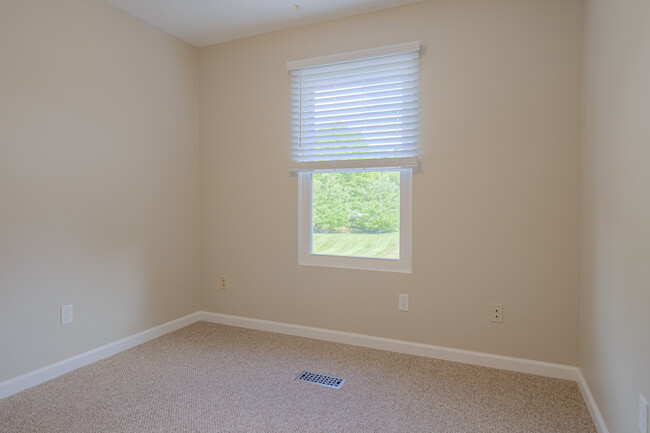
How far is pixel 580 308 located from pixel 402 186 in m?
1.34

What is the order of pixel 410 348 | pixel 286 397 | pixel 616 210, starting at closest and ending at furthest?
pixel 616 210 → pixel 286 397 → pixel 410 348

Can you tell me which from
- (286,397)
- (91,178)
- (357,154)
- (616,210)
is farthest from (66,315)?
(616,210)

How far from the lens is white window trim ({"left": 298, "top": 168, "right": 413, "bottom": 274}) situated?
9.34 ft

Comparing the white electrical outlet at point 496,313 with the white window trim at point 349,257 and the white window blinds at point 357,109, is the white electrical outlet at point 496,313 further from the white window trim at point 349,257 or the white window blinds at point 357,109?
the white window blinds at point 357,109

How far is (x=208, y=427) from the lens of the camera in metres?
1.91

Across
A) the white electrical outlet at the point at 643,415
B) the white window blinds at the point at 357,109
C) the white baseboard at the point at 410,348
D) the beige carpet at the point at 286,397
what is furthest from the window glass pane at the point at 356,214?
the white electrical outlet at the point at 643,415

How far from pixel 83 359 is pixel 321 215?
1.93 m

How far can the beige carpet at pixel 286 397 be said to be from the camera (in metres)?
1.94

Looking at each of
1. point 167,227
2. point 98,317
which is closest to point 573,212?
point 167,227

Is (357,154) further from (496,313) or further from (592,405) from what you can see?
(592,405)

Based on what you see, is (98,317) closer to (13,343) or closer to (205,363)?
(13,343)

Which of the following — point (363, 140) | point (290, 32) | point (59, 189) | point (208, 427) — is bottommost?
point (208, 427)

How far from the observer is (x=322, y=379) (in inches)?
95.6

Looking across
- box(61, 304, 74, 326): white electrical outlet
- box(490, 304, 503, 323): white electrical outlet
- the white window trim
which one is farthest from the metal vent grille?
box(61, 304, 74, 326): white electrical outlet
